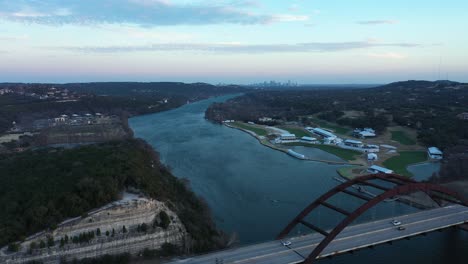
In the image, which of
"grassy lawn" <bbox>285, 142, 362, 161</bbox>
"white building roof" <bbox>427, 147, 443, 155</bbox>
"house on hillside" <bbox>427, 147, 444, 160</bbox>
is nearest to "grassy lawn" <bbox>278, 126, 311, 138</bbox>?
"grassy lawn" <bbox>285, 142, 362, 161</bbox>

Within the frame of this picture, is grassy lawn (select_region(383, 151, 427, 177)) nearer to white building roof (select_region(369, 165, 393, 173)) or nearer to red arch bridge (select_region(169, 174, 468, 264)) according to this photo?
white building roof (select_region(369, 165, 393, 173))

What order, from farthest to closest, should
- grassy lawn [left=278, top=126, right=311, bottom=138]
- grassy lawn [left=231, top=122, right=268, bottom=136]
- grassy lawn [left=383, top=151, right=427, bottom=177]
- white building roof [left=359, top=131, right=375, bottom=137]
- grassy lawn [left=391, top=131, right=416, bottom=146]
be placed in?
grassy lawn [left=231, top=122, right=268, bottom=136]
grassy lawn [left=278, top=126, right=311, bottom=138]
white building roof [left=359, top=131, right=375, bottom=137]
grassy lawn [left=391, top=131, right=416, bottom=146]
grassy lawn [left=383, top=151, right=427, bottom=177]

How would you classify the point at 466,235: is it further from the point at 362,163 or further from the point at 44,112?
the point at 44,112

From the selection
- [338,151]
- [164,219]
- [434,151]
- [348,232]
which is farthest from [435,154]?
[164,219]

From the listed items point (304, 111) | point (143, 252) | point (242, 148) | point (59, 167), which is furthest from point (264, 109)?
point (143, 252)

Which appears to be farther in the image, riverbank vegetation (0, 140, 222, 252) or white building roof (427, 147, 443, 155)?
white building roof (427, 147, 443, 155)

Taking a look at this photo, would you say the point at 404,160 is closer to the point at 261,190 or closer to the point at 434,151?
the point at 434,151
